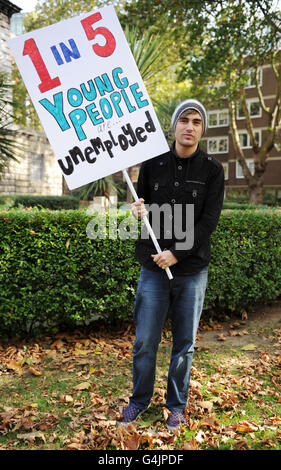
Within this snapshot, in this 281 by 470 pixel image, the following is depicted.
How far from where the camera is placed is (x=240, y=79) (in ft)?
41.6

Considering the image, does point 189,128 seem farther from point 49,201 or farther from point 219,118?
point 219,118

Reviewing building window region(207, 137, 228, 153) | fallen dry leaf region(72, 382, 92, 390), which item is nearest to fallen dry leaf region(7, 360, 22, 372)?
fallen dry leaf region(72, 382, 92, 390)

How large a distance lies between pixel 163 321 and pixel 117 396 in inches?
42.3

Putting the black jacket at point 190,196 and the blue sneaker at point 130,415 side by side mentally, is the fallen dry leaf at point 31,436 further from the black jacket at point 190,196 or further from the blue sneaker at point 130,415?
the black jacket at point 190,196

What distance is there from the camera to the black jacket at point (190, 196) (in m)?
2.94

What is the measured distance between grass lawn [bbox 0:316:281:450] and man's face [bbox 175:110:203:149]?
6.76 feet

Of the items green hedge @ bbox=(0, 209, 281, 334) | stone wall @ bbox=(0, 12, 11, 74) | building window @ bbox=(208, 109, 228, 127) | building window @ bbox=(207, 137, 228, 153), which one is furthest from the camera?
building window @ bbox=(207, 137, 228, 153)

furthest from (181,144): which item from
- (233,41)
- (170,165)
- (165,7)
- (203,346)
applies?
(165,7)

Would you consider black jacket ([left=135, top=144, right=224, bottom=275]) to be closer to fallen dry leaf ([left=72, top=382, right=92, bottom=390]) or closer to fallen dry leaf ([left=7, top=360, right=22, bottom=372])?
fallen dry leaf ([left=72, top=382, right=92, bottom=390])

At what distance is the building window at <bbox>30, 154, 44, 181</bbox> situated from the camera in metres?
23.0

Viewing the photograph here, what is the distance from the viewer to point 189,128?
292 centimetres

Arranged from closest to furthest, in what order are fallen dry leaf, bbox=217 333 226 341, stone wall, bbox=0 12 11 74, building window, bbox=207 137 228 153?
fallen dry leaf, bbox=217 333 226 341 < stone wall, bbox=0 12 11 74 < building window, bbox=207 137 228 153

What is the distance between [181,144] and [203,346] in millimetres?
2728

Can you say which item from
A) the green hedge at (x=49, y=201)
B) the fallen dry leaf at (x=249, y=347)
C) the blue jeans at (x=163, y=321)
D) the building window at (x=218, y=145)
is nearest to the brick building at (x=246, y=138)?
the building window at (x=218, y=145)
